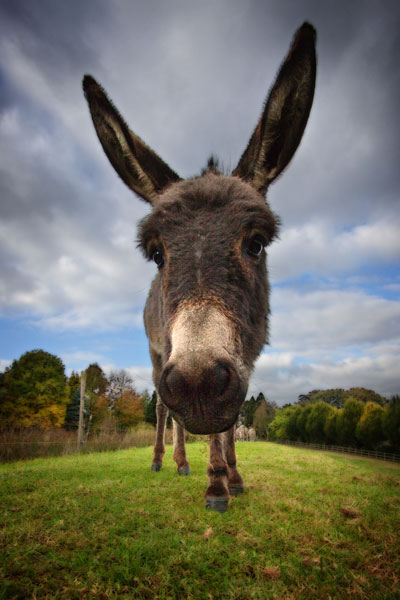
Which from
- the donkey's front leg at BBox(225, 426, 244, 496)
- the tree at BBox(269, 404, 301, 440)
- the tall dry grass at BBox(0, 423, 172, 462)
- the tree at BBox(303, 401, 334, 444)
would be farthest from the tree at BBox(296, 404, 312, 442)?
the donkey's front leg at BBox(225, 426, 244, 496)

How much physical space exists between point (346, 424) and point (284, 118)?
25305 millimetres

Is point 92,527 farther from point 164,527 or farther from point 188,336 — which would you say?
point 188,336

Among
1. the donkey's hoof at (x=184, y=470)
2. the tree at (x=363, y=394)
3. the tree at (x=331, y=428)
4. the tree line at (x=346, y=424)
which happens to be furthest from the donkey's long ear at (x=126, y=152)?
the tree at (x=363, y=394)

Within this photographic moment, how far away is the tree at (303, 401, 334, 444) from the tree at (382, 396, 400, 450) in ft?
34.1

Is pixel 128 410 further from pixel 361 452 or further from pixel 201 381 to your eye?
pixel 201 381

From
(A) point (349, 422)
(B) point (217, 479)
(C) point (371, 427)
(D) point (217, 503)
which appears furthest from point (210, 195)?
(A) point (349, 422)

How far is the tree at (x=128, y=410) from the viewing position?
30.0 metres

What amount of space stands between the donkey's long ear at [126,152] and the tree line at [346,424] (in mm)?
10110

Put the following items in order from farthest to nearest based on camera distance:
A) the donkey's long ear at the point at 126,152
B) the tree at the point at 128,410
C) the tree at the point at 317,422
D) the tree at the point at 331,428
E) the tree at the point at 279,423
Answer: the tree at the point at 279,423, the tree at the point at 128,410, the tree at the point at 317,422, the tree at the point at 331,428, the donkey's long ear at the point at 126,152

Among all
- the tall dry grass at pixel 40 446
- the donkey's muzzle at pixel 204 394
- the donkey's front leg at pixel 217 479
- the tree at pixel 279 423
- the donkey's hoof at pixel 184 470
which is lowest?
the tree at pixel 279 423

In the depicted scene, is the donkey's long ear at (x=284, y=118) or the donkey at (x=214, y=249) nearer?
the donkey at (x=214, y=249)

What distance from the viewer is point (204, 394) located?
1.81m

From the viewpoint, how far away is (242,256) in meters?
2.74

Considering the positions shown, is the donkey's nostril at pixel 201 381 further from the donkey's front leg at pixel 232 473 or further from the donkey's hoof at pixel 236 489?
the donkey's hoof at pixel 236 489
